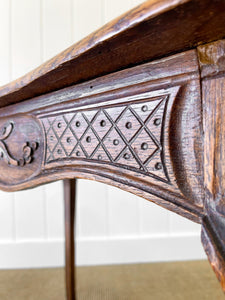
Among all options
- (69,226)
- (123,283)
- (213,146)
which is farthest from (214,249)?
(123,283)

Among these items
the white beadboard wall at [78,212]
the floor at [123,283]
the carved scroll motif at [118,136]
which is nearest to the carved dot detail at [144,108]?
the carved scroll motif at [118,136]

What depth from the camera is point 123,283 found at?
96cm

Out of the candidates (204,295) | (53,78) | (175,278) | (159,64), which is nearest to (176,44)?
(159,64)

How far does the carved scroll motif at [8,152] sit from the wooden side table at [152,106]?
0.06 meters

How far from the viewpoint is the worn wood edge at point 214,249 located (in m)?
0.17

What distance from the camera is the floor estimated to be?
2.87ft

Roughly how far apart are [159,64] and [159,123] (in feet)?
0.16

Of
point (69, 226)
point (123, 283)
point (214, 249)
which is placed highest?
point (214, 249)

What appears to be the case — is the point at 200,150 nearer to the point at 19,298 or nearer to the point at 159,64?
the point at 159,64

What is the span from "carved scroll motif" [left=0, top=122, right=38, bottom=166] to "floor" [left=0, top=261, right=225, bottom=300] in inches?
25.5

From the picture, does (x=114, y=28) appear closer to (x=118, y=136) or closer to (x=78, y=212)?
(x=118, y=136)

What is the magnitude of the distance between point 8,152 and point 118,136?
24 cm

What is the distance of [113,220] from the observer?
1190 mm

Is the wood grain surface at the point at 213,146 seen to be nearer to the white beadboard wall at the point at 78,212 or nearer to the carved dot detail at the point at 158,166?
the carved dot detail at the point at 158,166
